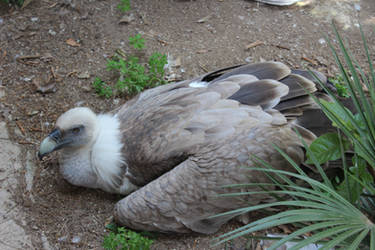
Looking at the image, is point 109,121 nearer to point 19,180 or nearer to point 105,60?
point 19,180

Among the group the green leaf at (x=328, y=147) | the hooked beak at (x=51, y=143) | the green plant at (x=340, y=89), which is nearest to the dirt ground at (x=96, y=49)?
the green plant at (x=340, y=89)

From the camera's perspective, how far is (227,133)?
10.1ft

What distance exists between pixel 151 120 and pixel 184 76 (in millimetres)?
1530

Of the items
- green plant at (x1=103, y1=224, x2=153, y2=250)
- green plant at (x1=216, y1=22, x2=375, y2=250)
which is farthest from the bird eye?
green plant at (x1=216, y1=22, x2=375, y2=250)

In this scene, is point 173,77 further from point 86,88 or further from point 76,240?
point 76,240

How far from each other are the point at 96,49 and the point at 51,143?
187cm

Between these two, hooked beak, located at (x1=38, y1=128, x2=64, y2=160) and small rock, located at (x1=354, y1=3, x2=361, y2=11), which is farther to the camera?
small rock, located at (x1=354, y1=3, x2=361, y2=11)

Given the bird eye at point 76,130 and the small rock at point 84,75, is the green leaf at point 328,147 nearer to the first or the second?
the bird eye at point 76,130

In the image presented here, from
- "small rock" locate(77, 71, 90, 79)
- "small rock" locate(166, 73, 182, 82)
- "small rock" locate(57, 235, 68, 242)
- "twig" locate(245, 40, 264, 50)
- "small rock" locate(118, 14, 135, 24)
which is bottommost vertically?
"small rock" locate(57, 235, 68, 242)

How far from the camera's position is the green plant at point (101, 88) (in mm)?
4398

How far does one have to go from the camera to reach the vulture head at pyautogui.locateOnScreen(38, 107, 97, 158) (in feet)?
11.2

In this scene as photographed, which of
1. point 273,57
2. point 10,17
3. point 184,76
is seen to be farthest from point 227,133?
point 10,17

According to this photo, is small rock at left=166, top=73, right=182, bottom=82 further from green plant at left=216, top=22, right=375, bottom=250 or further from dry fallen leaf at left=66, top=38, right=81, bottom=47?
green plant at left=216, top=22, right=375, bottom=250

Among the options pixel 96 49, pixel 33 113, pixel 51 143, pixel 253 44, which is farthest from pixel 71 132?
pixel 253 44
